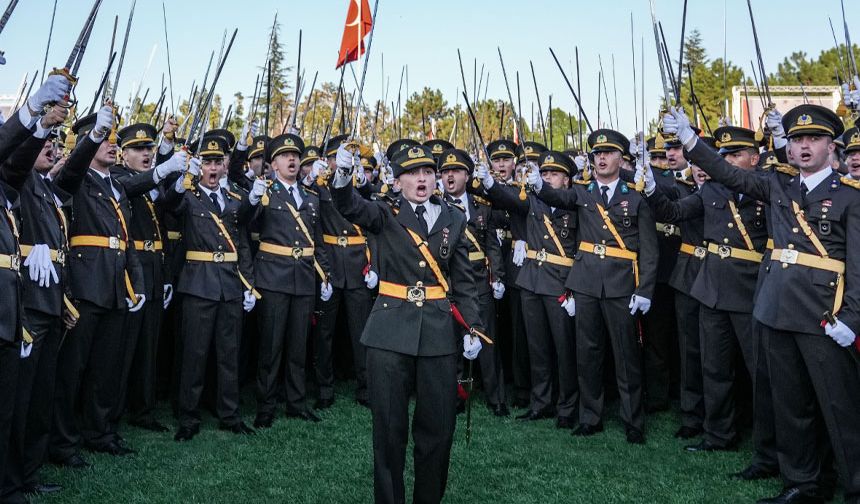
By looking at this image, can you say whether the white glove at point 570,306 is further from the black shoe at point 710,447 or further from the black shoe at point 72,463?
the black shoe at point 72,463

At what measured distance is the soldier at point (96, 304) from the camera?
615 centimetres

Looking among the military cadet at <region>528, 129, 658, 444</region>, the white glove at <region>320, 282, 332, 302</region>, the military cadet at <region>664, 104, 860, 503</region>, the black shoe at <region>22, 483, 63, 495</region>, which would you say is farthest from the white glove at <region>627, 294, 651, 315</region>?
the black shoe at <region>22, 483, 63, 495</region>

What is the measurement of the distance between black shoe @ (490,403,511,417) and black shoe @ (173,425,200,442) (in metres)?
2.99

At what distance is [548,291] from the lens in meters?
7.82

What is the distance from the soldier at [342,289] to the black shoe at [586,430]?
91.7 inches

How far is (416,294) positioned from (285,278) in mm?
2969

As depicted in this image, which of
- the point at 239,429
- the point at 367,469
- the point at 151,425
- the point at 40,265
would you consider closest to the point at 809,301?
the point at 367,469

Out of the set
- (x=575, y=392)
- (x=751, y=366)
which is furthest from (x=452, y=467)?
(x=751, y=366)

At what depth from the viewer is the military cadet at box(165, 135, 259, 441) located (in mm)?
7105

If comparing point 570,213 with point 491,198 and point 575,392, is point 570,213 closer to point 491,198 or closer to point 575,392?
point 491,198

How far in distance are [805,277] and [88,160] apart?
5.10m

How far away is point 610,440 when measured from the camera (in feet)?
23.2

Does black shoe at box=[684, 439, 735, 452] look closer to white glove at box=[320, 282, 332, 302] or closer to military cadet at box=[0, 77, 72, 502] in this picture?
white glove at box=[320, 282, 332, 302]

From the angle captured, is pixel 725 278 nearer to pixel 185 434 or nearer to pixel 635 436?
pixel 635 436
